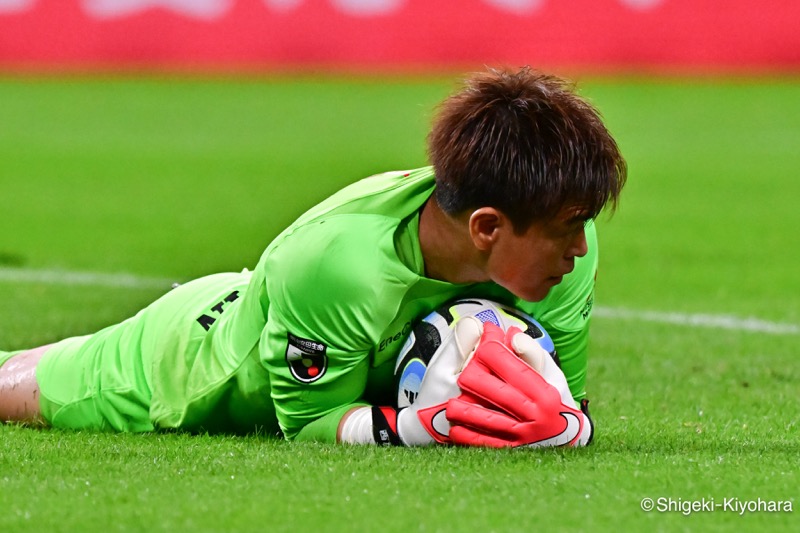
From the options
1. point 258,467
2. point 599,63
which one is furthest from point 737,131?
point 258,467

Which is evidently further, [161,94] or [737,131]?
[161,94]

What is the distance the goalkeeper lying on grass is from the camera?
4.01m

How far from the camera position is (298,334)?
4.18 m

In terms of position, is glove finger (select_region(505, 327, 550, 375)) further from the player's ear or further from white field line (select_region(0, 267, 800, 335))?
white field line (select_region(0, 267, 800, 335))

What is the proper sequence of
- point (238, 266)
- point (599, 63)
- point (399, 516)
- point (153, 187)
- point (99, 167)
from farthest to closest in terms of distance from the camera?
point (599, 63), point (99, 167), point (153, 187), point (238, 266), point (399, 516)

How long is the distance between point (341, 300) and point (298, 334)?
176 mm

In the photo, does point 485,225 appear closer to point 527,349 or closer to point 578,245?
point 578,245

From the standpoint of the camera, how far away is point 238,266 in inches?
385

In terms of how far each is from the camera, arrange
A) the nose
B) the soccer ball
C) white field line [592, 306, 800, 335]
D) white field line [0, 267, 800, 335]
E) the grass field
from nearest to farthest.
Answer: the grass field
the nose
the soccer ball
white field line [592, 306, 800, 335]
white field line [0, 267, 800, 335]

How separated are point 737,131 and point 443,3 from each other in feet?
16.4

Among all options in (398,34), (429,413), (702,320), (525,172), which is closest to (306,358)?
(429,413)

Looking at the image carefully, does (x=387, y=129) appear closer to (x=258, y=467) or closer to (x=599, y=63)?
(x=599, y=63)

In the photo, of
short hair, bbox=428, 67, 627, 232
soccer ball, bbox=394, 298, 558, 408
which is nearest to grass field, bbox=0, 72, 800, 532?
soccer ball, bbox=394, 298, 558, 408

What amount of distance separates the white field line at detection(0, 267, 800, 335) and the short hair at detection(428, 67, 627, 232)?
3.58 metres
